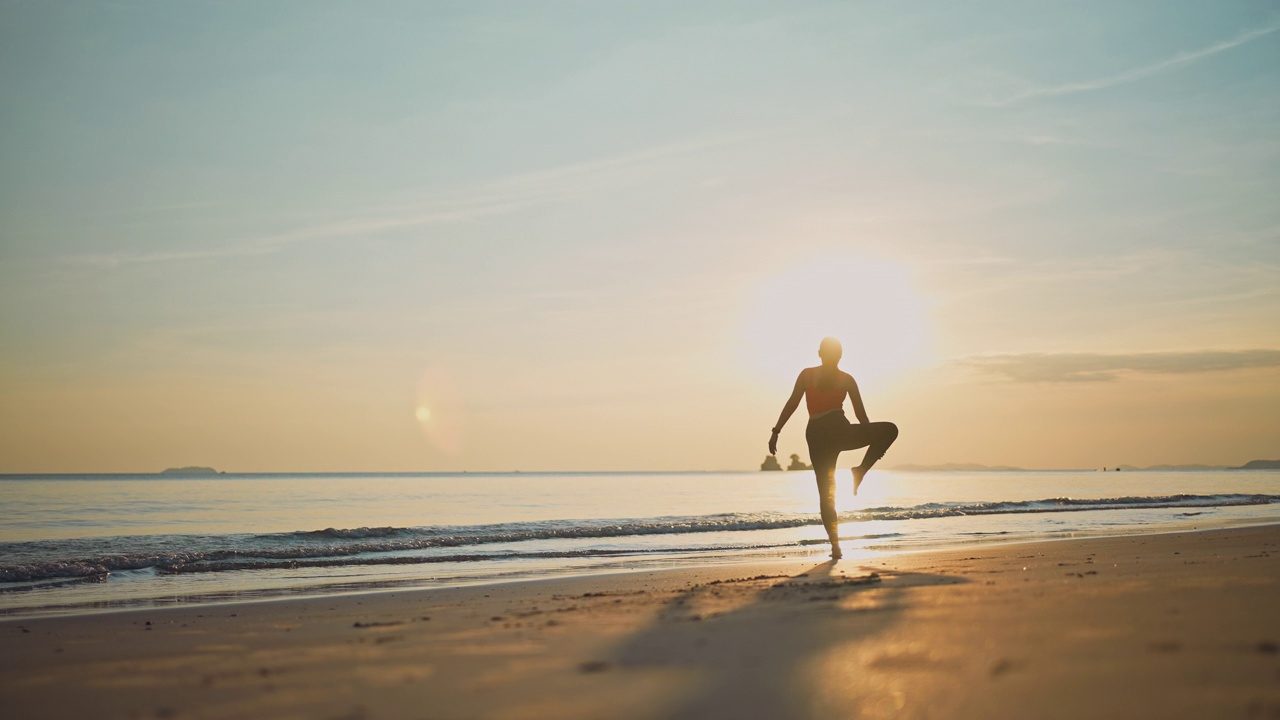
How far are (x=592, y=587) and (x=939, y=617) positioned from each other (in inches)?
188

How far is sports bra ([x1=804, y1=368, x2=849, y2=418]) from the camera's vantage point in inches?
387

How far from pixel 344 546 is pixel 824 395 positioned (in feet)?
37.1

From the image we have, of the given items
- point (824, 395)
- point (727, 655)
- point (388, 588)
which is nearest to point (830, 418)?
point (824, 395)

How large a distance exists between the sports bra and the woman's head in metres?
0.16

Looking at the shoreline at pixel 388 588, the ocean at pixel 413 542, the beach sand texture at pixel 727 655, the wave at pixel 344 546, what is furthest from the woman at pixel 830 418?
the wave at pixel 344 546

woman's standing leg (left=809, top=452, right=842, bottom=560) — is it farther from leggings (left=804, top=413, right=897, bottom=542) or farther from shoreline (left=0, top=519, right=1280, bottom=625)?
shoreline (left=0, top=519, right=1280, bottom=625)

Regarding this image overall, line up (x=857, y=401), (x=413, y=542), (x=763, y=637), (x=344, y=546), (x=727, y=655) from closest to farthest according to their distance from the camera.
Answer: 1. (x=727, y=655)
2. (x=763, y=637)
3. (x=857, y=401)
4. (x=344, y=546)
5. (x=413, y=542)

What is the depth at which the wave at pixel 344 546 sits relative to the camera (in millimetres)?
13703

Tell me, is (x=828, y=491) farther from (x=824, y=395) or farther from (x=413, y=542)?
(x=413, y=542)

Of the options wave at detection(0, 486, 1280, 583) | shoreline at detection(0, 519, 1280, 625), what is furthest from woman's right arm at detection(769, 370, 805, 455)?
wave at detection(0, 486, 1280, 583)

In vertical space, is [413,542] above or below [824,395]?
below

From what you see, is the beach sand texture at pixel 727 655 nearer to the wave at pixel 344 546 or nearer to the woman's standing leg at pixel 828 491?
the woman's standing leg at pixel 828 491

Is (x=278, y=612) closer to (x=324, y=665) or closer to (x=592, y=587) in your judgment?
(x=592, y=587)

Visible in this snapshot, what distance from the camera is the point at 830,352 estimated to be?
9.80m
